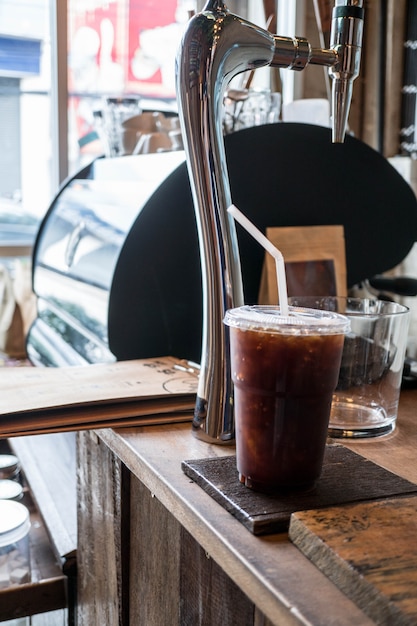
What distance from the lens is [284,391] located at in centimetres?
69

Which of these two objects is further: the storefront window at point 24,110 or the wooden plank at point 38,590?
the storefront window at point 24,110

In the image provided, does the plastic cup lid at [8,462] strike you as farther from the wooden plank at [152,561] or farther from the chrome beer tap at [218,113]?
the chrome beer tap at [218,113]

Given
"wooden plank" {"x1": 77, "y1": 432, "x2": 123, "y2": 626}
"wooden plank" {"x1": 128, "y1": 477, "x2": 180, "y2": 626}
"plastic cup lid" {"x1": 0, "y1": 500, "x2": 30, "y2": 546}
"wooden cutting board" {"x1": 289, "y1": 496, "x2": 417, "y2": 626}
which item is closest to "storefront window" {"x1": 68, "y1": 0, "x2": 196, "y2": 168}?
"plastic cup lid" {"x1": 0, "y1": 500, "x2": 30, "y2": 546}

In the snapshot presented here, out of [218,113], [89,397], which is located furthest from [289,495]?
[218,113]

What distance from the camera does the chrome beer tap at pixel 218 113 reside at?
85cm

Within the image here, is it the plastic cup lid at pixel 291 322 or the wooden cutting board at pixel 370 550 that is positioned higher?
the plastic cup lid at pixel 291 322

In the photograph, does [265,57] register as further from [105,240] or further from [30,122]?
[30,122]

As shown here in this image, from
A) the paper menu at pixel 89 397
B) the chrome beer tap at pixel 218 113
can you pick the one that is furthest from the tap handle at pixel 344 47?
the paper menu at pixel 89 397

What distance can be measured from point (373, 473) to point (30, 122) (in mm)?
2482

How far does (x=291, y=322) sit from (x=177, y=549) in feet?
1.04

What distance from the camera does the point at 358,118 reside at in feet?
9.94

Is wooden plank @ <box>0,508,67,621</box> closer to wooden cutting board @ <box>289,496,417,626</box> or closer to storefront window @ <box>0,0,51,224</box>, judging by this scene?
wooden cutting board @ <box>289,496,417,626</box>

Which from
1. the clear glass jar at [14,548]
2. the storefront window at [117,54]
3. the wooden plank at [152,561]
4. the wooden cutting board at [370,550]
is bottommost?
the clear glass jar at [14,548]

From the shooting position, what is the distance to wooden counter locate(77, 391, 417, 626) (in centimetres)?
55
